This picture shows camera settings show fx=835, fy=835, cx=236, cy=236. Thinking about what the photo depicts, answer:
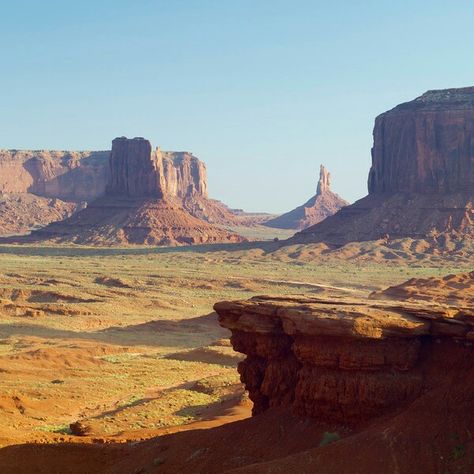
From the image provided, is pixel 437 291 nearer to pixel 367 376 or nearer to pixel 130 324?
pixel 130 324

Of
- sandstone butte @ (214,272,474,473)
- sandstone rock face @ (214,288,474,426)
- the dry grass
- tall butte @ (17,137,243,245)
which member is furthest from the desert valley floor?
tall butte @ (17,137,243,245)

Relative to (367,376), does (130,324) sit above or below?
below

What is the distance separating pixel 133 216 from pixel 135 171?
14273mm

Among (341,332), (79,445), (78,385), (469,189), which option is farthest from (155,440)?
(469,189)

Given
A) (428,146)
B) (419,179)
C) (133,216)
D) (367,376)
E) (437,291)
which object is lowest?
(437,291)

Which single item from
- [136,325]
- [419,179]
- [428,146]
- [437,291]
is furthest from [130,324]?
[428,146]

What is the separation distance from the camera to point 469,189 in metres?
113

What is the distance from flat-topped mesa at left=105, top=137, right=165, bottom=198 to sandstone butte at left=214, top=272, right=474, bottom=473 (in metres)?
138

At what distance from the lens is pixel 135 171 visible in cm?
15675

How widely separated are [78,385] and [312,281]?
54.2 meters

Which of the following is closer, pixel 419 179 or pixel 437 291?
pixel 437 291

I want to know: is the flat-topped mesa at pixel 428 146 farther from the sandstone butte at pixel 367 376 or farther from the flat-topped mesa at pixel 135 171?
the sandstone butte at pixel 367 376

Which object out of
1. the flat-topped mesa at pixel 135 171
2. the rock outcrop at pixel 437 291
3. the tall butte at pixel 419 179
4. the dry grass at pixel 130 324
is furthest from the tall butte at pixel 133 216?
the rock outcrop at pixel 437 291

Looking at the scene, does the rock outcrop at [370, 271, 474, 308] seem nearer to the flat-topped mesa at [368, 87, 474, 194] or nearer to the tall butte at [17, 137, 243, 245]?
the flat-topped mesa at [368, 87, 474, 194]
